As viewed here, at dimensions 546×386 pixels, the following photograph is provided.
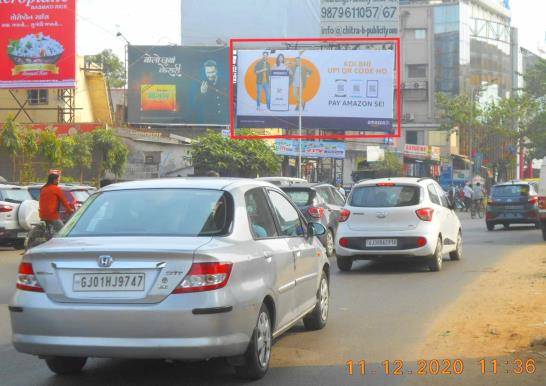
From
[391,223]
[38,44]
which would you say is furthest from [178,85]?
[391,223]

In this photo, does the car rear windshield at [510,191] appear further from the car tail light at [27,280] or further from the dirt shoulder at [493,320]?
the car tail light at [27,280]

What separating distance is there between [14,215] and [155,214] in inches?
573

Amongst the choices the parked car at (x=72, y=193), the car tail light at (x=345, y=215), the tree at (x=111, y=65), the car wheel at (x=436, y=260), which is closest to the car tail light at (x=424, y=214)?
the car wheel at (x=436, y=260)

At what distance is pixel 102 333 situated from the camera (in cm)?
604

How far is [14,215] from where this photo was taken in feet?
67.2

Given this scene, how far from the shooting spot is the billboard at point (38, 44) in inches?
1596

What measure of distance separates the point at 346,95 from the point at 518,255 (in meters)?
23.8

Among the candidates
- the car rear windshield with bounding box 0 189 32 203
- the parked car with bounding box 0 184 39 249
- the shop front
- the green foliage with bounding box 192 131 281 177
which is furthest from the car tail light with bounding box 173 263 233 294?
the shop front

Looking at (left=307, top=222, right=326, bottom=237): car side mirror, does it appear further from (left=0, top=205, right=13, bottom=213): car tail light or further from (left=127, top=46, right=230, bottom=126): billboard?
(left=127, top=46, right=230, bottom=126): billboard

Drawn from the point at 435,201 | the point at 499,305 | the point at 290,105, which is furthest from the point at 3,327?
the point at 290,105

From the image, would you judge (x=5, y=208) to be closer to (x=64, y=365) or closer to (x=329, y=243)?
(x=329, y=243)

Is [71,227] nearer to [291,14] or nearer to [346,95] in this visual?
[346,95]

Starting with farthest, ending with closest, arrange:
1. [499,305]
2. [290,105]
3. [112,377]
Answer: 1. [290,105]
2. [499,305]
3. [112,377]

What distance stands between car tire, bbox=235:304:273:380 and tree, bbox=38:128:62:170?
104 ft
